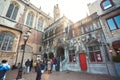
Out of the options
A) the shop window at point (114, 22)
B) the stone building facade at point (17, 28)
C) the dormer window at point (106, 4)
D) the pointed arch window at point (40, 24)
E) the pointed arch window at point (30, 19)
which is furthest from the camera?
the pointed arch window at point (40, 24)

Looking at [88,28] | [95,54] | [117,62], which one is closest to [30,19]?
[88,28]

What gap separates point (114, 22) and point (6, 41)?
19.1 meters

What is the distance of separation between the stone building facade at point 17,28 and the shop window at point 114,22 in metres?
17.2

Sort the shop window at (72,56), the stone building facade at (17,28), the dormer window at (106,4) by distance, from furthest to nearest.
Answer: the stone building facade at (17,28), the shop window at (72,56), the dormer window at (106,4)

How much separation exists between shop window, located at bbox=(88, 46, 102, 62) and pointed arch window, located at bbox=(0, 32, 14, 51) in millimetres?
15844

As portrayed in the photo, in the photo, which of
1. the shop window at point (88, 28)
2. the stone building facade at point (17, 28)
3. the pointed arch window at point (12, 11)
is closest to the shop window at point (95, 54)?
the shop window at point (88, 28)

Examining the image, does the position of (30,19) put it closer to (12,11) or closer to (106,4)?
(12,11)

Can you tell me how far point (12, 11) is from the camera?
17750 mm

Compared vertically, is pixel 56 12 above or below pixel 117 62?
above

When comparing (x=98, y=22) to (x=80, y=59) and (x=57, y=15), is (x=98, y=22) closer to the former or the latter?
(x=80, y=59)

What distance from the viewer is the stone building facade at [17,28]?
14.9 meters

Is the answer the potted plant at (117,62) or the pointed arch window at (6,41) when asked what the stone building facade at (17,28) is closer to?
the pointed arch window at (6,41)

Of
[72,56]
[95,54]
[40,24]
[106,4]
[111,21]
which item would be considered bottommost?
[72,56]

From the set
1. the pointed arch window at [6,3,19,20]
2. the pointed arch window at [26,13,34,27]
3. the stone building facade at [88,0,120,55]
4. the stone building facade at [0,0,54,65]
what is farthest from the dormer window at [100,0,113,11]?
the pointed arch window at [6,3,19,20]
